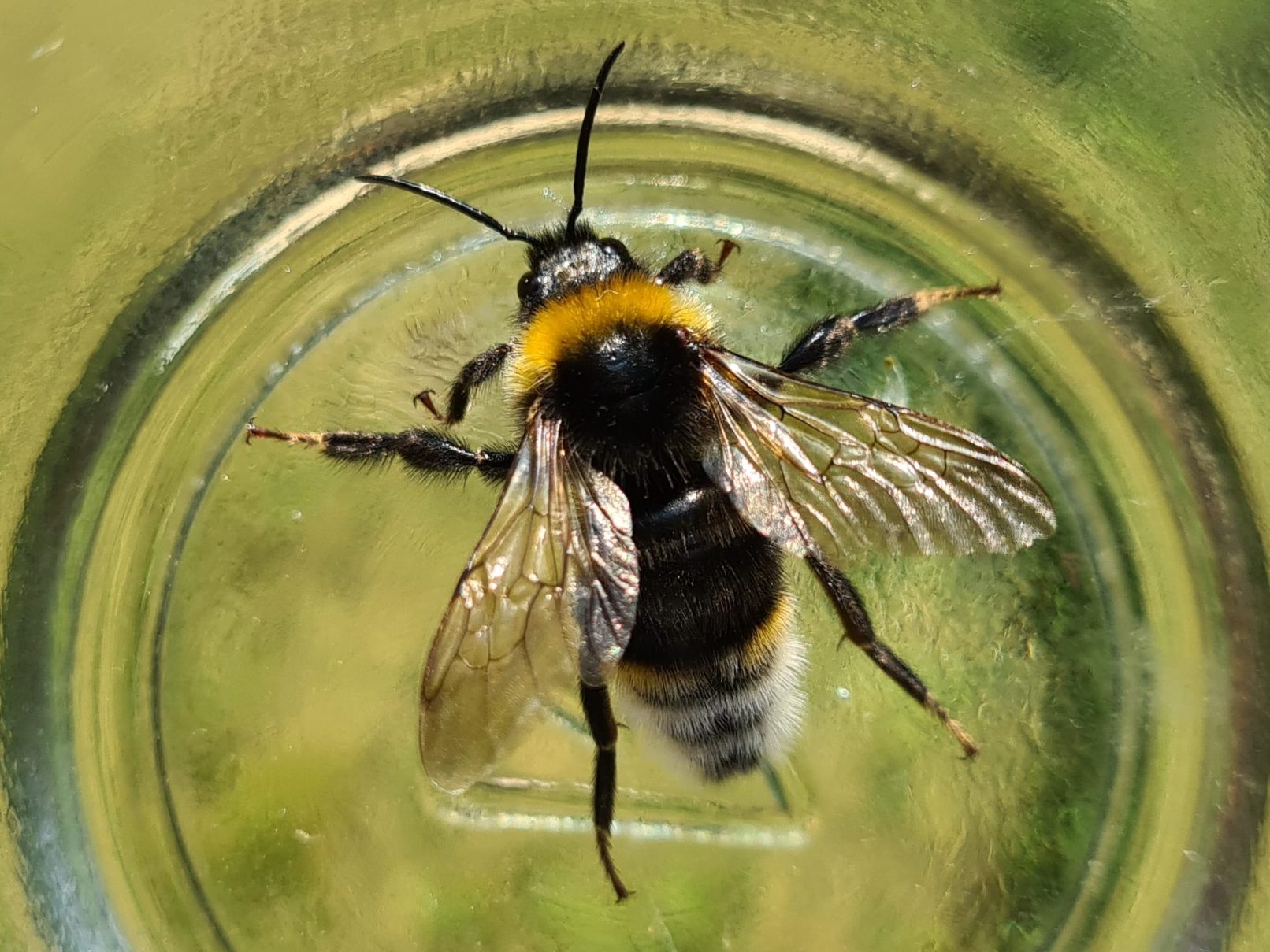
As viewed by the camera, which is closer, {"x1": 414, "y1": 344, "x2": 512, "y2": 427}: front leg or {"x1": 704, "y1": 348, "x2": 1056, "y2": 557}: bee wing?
{"x1": 704, "y1": 348, "x2": 1056, "y2": 557}: bee wing

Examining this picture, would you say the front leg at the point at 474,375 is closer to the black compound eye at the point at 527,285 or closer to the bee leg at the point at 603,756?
the black compound eye at the point at 527,285

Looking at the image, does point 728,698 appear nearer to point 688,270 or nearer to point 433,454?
point 433,454

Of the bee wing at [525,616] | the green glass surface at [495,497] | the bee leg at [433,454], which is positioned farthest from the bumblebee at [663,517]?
the green glass surface at [495,497]

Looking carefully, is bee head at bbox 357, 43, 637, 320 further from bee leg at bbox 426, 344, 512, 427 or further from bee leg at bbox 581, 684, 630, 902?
bee leg at bbox 581, 684, 630, 902

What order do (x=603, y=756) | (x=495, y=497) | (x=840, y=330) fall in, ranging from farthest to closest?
(x=495, y=497) < (x=840, y=330) < (x=603, y=756)

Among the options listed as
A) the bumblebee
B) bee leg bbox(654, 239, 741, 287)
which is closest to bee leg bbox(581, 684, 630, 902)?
the bumblebee

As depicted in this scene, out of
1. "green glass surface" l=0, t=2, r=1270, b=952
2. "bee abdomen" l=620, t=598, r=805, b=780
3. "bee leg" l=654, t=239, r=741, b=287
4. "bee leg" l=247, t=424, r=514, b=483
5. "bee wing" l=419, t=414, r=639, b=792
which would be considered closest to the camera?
"bee wing" l=419, t=414, r=639, b=792

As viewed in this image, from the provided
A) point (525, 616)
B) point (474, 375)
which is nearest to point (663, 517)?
point (525, 616)

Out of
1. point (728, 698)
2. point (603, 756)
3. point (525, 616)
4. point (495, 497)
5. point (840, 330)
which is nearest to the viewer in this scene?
point (525, 616)

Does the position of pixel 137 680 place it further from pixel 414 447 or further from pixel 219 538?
pixel 414 447
